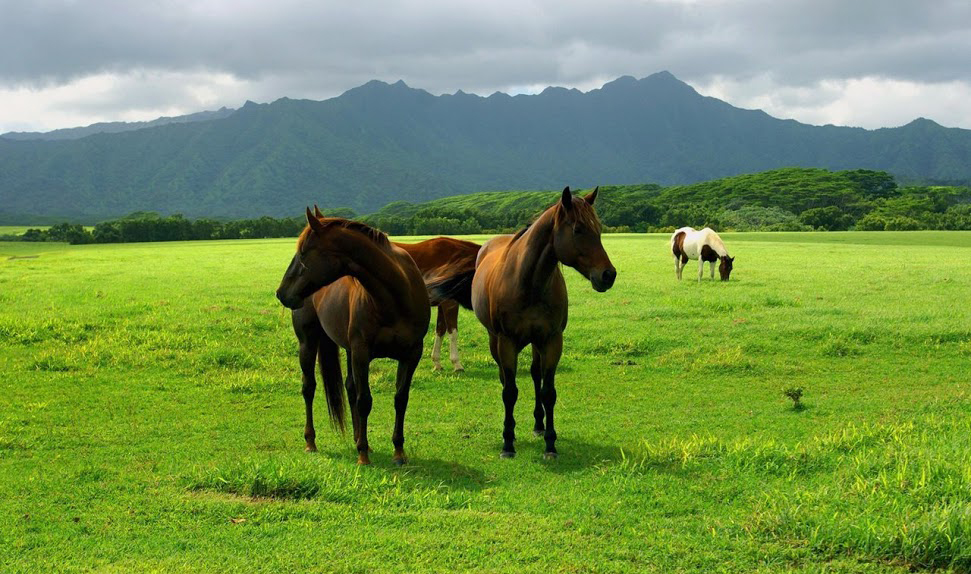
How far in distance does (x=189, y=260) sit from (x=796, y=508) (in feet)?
111

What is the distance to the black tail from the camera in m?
10.3

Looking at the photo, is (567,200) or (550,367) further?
(550,367)

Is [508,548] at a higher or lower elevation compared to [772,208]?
lower

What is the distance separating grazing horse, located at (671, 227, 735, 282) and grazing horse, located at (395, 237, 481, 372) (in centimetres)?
1299

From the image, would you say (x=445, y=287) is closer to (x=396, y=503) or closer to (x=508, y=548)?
(x=396, y=503)

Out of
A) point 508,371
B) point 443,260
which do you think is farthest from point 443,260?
point 508,371

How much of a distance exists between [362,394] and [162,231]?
2827 inches

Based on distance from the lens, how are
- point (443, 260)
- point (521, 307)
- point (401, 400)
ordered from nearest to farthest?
point (401, 400) → point (521, 307) → point (443, 260)

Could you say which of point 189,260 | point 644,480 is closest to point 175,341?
point 644,480

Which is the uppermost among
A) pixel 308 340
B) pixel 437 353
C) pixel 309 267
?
pixel 309 267

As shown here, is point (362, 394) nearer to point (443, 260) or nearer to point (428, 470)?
point (428, 470)

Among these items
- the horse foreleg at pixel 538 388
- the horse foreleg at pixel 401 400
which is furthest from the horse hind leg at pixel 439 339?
the horse foreleg at pixel 401 400

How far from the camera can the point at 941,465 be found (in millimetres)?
5777

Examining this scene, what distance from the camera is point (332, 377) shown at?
8.31 metres
